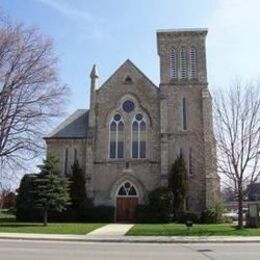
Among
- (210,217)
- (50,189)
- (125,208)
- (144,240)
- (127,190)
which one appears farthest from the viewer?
(127,190)

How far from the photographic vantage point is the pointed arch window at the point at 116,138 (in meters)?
41.9

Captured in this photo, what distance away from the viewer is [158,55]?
145ft

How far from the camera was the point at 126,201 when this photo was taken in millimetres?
40750

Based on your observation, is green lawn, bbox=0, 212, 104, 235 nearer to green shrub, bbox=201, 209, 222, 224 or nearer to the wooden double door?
the wooden double door

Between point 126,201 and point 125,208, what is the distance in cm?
62

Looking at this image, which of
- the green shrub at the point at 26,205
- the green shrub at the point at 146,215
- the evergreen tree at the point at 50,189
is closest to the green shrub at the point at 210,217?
the green shrub at the point at 146,215

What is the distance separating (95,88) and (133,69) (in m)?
4.05

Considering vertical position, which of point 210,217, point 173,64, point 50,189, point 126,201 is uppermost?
point 173,64

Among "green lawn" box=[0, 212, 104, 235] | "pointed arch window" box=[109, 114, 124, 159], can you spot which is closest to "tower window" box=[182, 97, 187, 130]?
"pointed arch window" box=[109, 114, 124, 159]

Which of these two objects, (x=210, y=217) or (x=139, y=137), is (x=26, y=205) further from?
(x=210, y=217)

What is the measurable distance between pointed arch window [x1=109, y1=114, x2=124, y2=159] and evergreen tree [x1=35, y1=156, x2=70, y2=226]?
7075 millimetres

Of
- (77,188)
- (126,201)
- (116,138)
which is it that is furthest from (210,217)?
(77,188)

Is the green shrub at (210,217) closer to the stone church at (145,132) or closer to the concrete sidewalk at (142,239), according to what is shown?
the stone church at (145,132)

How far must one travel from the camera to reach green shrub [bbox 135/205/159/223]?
126ft
